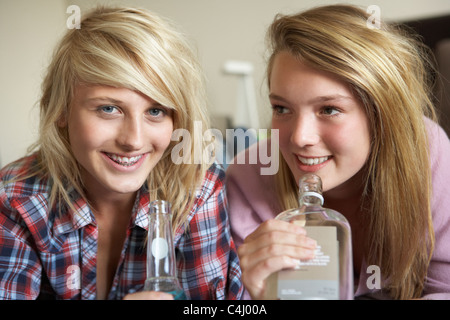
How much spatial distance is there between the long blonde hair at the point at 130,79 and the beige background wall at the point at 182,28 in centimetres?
14

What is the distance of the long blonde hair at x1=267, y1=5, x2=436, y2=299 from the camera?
870 mm

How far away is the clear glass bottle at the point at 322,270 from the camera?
0.58 meters

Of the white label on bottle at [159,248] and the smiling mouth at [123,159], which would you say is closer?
the white label on bottle at [159,248]

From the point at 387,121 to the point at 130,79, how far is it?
434mm

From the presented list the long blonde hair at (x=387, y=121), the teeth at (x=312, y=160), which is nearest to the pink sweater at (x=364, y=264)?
the long blonde hair at (x=387, y=121)

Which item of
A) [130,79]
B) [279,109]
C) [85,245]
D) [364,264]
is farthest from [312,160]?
[85,245]

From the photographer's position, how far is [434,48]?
1.89 metres

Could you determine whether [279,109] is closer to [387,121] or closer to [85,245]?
[387,121]

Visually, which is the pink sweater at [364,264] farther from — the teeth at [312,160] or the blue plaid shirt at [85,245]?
the teeth at [312,160]

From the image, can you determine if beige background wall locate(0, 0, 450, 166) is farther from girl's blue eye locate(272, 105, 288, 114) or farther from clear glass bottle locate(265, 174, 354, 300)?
clear glass bottle locate(265, 174, 354, 300)

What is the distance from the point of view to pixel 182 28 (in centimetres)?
109

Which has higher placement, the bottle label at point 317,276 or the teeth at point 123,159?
the teeth at point 123,159

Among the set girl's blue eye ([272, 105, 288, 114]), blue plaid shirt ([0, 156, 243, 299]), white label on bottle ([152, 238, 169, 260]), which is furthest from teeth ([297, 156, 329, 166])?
white label on bottle ([152, 238, 169, 260])

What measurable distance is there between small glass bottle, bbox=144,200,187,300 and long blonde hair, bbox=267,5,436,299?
376 mm
